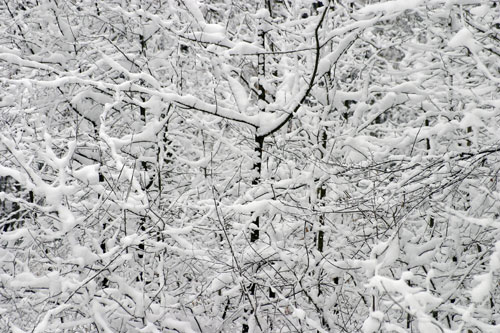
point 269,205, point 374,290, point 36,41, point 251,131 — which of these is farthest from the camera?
point 36,41

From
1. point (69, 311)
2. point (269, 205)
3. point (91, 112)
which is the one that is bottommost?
point (69, 311)

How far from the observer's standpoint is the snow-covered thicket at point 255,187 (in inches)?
125

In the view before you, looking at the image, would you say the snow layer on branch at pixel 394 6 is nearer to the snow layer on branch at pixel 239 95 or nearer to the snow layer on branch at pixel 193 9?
the snow layer on branch at pixel 193 9

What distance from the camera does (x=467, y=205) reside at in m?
4.05

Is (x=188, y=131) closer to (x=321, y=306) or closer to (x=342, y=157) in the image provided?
(x=342, y=157)

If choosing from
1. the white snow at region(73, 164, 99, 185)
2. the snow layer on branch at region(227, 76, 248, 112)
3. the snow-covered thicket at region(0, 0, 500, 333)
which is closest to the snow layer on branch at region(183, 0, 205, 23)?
the snow-covered thicket at region(0, 0, 500, 333)

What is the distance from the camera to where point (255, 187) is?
3775 millimetres

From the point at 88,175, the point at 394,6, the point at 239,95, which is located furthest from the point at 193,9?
the point at 394,6

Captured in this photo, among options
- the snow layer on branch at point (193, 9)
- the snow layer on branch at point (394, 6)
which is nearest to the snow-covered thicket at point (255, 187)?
the snow layer on branch at point (193, 9)

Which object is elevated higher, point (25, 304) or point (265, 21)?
point (265, 21)

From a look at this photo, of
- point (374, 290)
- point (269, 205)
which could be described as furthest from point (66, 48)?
point (374, 290)

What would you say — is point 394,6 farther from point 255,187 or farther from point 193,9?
point 255,187

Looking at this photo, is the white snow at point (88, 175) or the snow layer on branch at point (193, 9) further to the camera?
the snow layer on branch at point (193, 9)

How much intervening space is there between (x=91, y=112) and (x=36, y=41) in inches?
40.9
